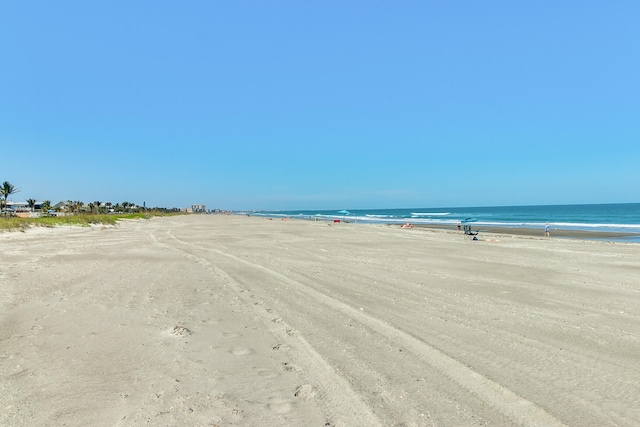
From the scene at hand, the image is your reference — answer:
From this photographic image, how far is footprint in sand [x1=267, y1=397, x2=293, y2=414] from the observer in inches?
137

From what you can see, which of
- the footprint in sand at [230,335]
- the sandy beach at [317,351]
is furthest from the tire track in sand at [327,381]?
the footprint in sand at [230,335]

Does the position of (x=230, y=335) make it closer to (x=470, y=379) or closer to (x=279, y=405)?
(x=279, y=405)

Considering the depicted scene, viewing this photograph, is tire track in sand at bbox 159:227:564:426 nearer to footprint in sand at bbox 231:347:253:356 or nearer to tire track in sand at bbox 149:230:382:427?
tire track in sand at bbox 149:230:382:427

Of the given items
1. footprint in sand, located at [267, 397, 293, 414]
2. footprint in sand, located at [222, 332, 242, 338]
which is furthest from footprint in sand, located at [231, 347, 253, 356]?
footprint in sand, located at [267, 397, 293, 414]

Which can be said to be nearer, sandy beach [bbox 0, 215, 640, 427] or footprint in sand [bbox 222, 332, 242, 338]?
sandy beach [bbox 0, 215, 640, 427]

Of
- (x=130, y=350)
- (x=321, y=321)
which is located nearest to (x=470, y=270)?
(x=321, y=321)

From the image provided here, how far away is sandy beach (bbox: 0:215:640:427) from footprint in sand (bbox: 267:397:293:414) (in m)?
0.02

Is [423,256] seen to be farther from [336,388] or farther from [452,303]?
[336,388]

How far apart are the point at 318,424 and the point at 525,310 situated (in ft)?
17.9

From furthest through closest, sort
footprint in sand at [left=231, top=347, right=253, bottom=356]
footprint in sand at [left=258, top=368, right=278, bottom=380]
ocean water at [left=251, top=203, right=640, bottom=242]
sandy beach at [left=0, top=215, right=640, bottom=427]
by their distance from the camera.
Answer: ocean water at [left=251, top=203, right=640, bottom=242], footprint in sand at [left=231, top=347, right=253, bottom=356], footprint in sand at [left=258, top=368, right=278, bottom=380], sandy beach at [left=0, top=215, right=640, bottom=427]

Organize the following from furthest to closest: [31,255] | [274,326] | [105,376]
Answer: [31,255] → [274,326] → [105,376]

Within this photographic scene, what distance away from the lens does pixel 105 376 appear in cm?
419

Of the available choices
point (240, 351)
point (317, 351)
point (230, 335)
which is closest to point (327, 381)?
point (317, 351)

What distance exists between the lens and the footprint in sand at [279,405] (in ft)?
11.5
